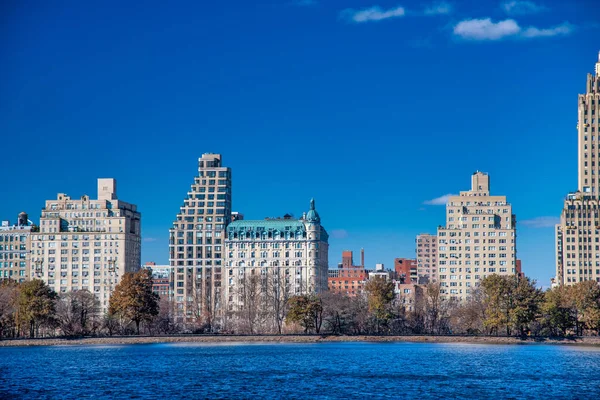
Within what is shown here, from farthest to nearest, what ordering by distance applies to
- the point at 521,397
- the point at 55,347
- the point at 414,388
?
1. the point at 55,347
2. the point at 414,388
3. the point at 521,397

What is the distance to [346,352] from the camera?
17950 centimetres

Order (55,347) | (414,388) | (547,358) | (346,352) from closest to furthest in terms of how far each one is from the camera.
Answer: (414,388)
(547,358)
(346,352)
(55,347)

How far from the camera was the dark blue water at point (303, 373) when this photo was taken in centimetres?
11162

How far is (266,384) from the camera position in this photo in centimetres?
12031

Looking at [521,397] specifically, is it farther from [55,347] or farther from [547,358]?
[55,347]

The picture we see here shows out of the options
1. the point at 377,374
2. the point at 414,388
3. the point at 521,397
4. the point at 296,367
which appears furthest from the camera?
the point at 296,367

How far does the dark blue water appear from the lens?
366 ft

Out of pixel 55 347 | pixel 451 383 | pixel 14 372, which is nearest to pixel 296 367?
pixel 451 383

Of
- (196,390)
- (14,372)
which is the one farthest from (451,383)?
(14,372)

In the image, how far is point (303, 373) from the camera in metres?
134

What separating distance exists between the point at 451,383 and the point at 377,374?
14.0m

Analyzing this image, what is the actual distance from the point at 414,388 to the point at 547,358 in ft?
162

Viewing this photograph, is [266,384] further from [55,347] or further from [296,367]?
[55,347]

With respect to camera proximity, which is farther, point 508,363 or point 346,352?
point 346,352
